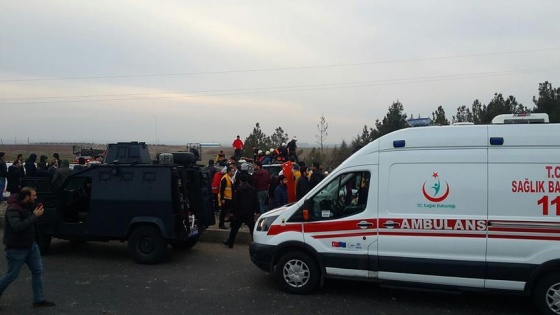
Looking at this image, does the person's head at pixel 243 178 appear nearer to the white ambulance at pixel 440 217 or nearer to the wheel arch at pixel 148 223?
the wheel arch at pixel 148 223

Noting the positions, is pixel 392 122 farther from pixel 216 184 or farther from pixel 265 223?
pixel 265 223

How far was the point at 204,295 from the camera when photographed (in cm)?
709

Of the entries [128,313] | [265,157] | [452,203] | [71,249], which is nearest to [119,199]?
[71,249]

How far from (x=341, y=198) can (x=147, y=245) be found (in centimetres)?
421

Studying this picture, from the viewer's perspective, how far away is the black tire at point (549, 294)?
595cm

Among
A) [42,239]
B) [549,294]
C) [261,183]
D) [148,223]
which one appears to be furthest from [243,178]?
[549,294]

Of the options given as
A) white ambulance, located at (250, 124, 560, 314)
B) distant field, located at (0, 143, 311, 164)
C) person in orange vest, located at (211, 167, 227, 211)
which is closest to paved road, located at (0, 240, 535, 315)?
white ambulance, located at (250, 124, 560, 314)

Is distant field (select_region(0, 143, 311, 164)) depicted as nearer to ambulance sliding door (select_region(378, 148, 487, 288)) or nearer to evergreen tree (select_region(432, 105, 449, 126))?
evergreen tree (select_region(432, 105, 449, 126))

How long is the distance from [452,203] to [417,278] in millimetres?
1161

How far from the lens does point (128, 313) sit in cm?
626

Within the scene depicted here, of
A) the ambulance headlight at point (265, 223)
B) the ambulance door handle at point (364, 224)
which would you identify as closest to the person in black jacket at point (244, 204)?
the ambulance headlight at point (265, 223)

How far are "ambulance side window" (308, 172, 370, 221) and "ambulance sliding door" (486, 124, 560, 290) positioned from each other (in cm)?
173

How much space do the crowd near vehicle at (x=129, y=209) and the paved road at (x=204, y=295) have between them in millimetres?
554

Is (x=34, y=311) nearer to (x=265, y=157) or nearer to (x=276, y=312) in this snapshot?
(x=276, y=312)
